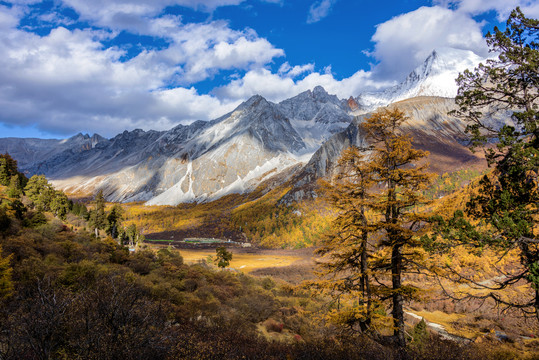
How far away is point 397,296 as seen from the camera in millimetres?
11695

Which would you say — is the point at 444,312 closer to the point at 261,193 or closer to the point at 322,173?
the point at 322,173

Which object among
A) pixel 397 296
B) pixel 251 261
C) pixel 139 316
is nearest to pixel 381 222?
pixel 397 296

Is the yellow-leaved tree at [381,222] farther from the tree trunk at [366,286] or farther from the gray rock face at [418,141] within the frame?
the gray rock face at [418,141]

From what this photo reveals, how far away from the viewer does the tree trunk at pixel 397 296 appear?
11406mm

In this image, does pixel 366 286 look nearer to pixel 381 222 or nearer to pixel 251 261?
pixel 381 222

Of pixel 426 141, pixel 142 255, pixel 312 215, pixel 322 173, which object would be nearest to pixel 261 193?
pixel 322 173

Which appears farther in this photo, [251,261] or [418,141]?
[418,141]

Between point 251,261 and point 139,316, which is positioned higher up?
point 139,316

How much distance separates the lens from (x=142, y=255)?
36719 mm

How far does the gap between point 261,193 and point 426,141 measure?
101478 millimetres

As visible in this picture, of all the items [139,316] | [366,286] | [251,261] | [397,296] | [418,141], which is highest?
[418,141]

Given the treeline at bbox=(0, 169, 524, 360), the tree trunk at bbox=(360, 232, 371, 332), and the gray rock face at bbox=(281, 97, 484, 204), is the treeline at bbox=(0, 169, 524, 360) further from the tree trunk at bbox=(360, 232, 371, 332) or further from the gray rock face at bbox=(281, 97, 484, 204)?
the gray rock face at bbox=(281, 97, 484, 204)

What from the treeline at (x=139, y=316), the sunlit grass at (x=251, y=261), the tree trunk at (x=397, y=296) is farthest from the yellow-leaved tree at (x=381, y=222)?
the sunlit grass at (x=251, y=261)

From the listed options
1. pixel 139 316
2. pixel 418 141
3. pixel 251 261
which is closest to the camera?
pixel 139 316
